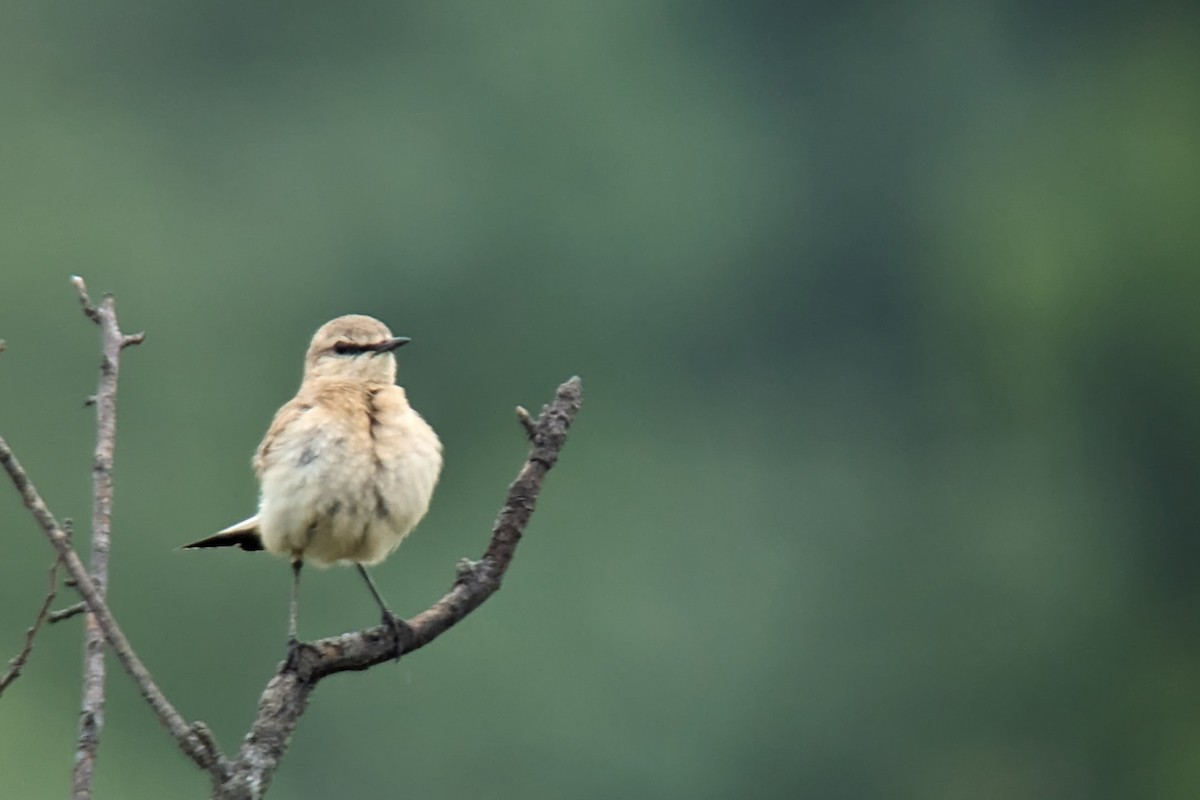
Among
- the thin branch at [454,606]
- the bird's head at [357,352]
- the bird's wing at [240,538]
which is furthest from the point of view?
the bird's head at [357,352]

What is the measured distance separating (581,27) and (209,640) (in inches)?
1402

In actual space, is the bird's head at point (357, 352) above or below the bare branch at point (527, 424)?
above

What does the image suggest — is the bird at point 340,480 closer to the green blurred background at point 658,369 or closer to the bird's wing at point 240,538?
the bird's wing at point 240,538

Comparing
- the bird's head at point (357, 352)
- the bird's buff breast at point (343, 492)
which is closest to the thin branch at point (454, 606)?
the bird's buff breast at point (343, 492)

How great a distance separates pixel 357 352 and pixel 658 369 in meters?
47.0

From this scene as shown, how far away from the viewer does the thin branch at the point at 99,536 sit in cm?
492

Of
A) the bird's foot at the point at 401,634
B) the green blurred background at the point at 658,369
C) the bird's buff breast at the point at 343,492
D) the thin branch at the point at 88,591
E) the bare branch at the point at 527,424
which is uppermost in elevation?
the green blurred background at the point at 658,369

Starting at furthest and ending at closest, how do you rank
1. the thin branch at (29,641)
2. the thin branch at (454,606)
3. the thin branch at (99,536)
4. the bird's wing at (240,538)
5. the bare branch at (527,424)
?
the bird's wing at (240,538), the bare branch at (527,424), the thin branch at (454,606), the thin branch at (29,641), the thin branch at (99,536)

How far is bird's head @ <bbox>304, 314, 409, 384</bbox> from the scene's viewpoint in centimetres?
928

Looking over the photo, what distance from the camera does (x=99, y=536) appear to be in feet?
17.9

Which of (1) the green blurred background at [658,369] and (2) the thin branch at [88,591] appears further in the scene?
(1) the green blurred background at [658,369]

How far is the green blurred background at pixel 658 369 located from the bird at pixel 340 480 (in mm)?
23784

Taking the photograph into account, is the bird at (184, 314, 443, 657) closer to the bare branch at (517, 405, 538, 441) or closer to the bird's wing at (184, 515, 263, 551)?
the bird's wing at (184, 515, 263, 551)

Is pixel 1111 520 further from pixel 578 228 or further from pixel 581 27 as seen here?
pixel 581 27
